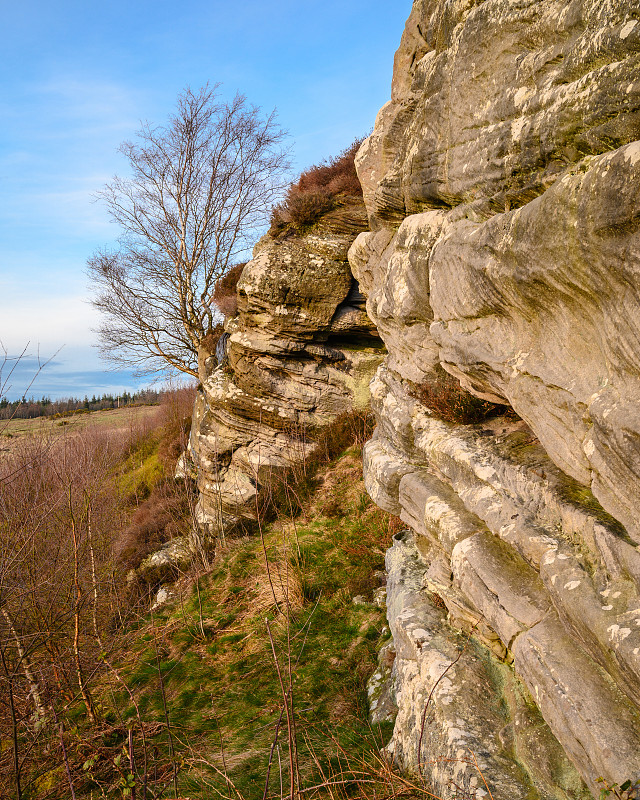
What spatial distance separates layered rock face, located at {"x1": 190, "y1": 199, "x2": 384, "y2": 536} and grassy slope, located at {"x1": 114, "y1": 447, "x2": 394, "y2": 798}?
2055 millimetres

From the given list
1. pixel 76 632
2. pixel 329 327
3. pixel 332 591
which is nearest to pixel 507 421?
pixel 332 591

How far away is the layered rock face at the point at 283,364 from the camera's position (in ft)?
37.8

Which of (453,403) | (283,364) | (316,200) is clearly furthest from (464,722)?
(316,200)

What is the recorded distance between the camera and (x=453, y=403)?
5480 mm

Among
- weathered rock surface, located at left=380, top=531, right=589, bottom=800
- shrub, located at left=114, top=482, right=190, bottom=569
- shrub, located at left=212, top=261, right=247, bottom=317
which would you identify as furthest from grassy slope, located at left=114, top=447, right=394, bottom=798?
shrub, located at left=212, top=261, right=247, bottom=317

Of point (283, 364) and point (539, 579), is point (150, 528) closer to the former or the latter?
point (283, 364)

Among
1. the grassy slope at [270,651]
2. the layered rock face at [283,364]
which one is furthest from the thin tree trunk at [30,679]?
the layered rock face at [283,364]

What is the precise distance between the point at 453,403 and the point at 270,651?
4762 millimetres

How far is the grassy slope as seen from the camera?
5.19 meters

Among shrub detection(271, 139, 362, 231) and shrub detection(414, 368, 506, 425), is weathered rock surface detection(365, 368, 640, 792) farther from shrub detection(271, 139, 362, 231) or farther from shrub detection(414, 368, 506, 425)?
shrub detection(271, 139, 362, 231)

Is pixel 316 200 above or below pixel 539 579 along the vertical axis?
above

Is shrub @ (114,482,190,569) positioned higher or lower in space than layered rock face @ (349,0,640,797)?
lower

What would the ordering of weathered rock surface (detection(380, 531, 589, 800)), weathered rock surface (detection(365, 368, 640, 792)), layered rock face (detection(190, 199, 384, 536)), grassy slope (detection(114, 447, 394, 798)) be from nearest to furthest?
weathered rock surface (detection(365, 368, 640, 792)) → weathered rock surface (detection(380, 531, 589, 800)) → grassy slope (detection(114, 447, 394, 798)) → layered rock face (detection(190, 199, 384, 536))

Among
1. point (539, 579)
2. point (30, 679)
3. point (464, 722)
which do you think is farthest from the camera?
point (30, 679)
